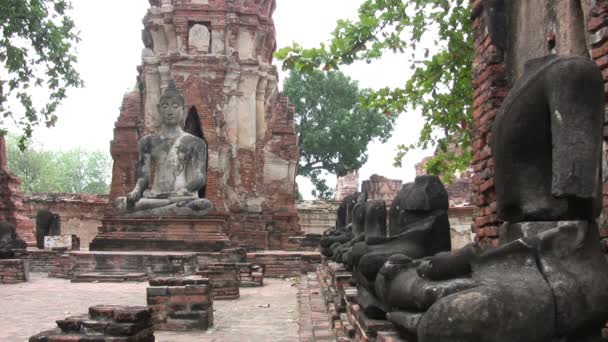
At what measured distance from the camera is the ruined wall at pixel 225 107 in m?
16.5

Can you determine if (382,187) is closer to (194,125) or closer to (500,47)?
(194,125)

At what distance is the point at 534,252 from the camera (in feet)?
8.21

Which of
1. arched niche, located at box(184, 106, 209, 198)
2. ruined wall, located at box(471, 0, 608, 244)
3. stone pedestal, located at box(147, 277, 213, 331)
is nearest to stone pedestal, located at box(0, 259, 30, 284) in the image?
stone pedestal, located at box(147, 277, 213, 331)

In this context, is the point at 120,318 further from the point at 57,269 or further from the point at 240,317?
the point at 57,269

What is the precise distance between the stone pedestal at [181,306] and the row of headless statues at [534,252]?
2.86 metres

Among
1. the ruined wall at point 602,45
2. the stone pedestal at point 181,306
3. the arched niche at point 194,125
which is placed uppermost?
the arched niche at point 194,125

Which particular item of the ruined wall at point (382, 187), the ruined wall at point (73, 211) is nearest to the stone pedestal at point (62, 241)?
the ruined wall at point (73, 211)

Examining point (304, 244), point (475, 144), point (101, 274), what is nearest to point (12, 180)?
point (304, 244)

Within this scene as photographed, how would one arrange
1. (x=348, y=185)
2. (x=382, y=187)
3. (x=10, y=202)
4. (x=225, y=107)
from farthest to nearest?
(x=348, y=185)
(x=382, y=187)
(x=10, y=202)
(x=225, y=107)

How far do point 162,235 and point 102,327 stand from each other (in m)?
8.29

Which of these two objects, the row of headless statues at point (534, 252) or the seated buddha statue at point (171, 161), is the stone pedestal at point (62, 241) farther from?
the row of headless statues at point (534, 252)

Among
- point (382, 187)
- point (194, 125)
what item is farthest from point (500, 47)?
point (382, 187)

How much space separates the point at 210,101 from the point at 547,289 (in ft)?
48.0

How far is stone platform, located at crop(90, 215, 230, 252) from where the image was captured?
39.0ft
